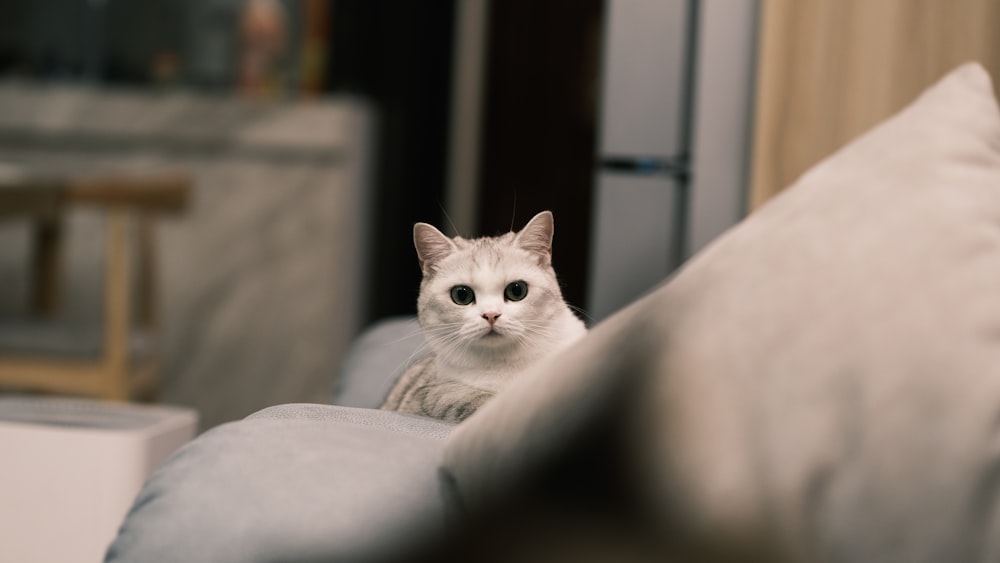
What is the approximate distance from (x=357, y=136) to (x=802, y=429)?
3.08 metres

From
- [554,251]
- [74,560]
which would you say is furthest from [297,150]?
[554,251]

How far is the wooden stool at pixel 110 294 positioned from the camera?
216 cm

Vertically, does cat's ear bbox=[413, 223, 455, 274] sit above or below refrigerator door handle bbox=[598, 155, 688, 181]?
below

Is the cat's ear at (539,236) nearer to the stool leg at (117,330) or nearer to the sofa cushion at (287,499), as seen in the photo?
the sofa cushion at (287,499)

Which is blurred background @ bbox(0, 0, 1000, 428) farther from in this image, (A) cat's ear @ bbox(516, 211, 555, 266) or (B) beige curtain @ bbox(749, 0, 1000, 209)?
(A) cat's ear @ bbox(516, 211, 555, 266)

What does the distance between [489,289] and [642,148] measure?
597 mm

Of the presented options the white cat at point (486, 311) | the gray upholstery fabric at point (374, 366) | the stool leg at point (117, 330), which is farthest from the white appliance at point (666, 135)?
the stool leg at point (117, 330)

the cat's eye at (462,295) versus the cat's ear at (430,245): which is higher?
the cat's ear at (430,245)

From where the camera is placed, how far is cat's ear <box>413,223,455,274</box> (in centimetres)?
70

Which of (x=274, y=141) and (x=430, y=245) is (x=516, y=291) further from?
(x=274, y=141)

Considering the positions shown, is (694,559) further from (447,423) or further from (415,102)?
Answer: (415,102)

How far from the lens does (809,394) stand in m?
0.50

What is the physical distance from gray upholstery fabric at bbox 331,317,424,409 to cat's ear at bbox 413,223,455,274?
309 millimetres

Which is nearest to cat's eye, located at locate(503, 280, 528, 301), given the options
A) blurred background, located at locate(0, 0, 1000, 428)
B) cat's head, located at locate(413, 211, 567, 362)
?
cat's head, located at locate(413, 211, 567, 362)
